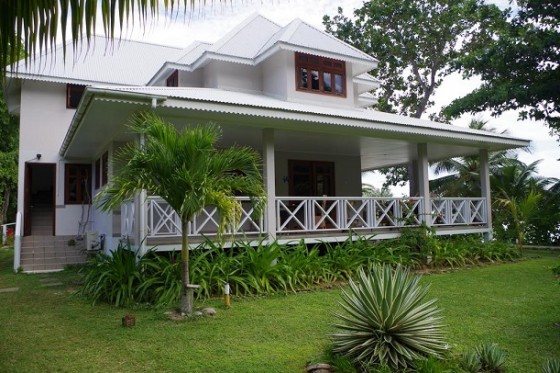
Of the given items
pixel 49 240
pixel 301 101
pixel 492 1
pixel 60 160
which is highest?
pixel 492 1

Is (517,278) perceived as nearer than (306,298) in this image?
No

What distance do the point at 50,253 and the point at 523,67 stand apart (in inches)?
718

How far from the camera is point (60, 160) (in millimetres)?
15445

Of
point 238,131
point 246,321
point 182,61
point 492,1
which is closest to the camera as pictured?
point 246,321

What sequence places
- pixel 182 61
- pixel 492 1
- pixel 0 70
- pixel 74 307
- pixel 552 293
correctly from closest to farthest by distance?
pixel 0 70 → pixel 74 307 → pixel 552 293 → pixel 182 61 → pixel 492 1

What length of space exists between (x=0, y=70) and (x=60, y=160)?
14728 millimetres

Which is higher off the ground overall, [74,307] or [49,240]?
[49,240]

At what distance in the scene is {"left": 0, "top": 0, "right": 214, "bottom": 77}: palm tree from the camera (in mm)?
1951

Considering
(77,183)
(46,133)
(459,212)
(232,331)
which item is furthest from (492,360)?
(46,133)

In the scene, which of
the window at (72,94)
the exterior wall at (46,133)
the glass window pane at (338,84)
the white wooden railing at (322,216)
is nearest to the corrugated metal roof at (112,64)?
the window at (72,94)

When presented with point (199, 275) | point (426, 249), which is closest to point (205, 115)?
point (199, 275)

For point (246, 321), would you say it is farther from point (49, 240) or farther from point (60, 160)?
point (60, 160)

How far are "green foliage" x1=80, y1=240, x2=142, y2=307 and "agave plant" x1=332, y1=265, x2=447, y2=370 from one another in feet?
14.5

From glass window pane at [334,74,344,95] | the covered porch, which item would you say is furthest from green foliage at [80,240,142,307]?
glass window pane at [334,74,344,95]
